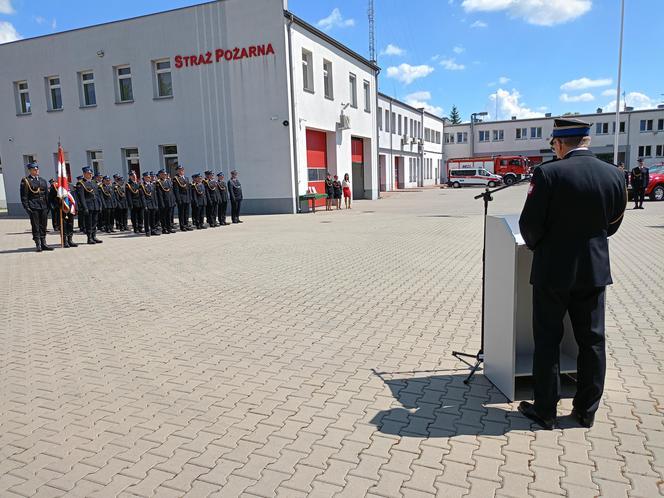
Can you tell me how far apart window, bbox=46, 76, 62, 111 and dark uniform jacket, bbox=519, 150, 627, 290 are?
28.8 m

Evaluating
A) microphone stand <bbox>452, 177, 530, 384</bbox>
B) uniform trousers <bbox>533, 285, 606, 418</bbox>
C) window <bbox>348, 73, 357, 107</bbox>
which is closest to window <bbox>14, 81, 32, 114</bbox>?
window <bbox>348, 73, 357, 107</bbox>

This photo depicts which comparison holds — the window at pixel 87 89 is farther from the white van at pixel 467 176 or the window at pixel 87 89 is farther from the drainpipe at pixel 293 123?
the white van at pixel 467 176

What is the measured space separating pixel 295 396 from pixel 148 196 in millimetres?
13303

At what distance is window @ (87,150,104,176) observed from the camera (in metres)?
25.6

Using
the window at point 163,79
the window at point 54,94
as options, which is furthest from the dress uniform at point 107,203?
the window at point 54,94

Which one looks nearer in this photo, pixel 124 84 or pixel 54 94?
pixel 124 84

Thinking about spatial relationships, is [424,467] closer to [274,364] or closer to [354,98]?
[274,364]

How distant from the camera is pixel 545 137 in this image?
196 feet

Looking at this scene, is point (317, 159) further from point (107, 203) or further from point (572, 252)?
point (572, 252)

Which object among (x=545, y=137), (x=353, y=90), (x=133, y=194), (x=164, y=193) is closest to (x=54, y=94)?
(x=133, y=194)

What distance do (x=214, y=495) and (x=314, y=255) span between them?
8033 mm

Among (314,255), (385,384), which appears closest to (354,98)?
(314,255)

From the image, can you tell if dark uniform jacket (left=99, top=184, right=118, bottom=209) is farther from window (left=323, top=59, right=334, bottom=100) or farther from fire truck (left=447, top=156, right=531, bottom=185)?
fire truck (left=447, top=156, right=531, bottom=185)

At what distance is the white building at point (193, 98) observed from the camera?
71.4 ft
